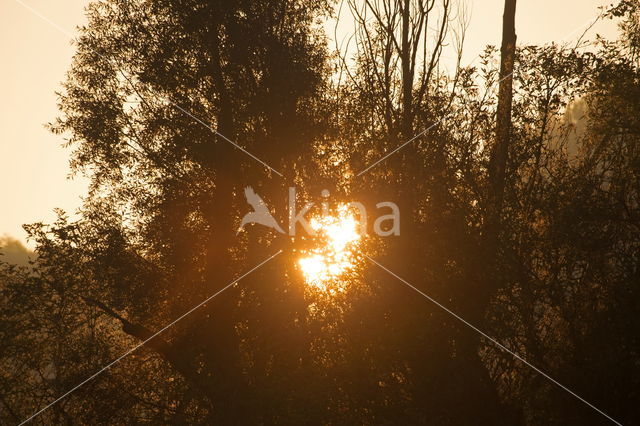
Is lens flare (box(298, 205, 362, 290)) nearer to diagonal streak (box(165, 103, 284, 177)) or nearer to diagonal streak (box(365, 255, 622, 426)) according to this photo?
diagonal streak (box(365, 255, 622, 426))

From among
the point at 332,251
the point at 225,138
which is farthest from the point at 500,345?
the point at 225,138

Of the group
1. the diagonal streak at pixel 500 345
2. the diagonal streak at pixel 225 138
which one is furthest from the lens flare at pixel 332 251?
the diagonal streak at pixel 225 138

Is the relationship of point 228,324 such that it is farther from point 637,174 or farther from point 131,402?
point 637,174

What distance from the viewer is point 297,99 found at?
67.6ft

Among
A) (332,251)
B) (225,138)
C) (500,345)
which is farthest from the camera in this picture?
(225,138)

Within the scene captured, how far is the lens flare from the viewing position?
17.0 m

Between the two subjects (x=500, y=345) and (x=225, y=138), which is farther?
(x=225, y=138)

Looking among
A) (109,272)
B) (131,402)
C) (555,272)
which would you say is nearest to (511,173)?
(555,272)

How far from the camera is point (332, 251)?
17.7 metres

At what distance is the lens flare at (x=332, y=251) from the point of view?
17.0 metres

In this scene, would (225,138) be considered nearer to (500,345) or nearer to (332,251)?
(332,251)

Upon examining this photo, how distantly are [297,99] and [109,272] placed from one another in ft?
30.0

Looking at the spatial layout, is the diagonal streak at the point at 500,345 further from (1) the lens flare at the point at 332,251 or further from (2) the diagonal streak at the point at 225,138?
(2) the diagonal streak at the point at 225,138

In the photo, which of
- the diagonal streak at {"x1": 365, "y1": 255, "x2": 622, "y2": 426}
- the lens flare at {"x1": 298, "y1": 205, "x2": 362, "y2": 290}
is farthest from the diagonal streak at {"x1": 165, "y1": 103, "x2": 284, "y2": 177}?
the diagonal streak at {"x1": 365, "y1": 255, "x2": 622, "y2": 426}
